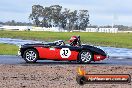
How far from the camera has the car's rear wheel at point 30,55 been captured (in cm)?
1744

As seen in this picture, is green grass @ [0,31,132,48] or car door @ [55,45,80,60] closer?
car door @ [55,45,80,60]

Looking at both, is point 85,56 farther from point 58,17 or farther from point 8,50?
point 58,17

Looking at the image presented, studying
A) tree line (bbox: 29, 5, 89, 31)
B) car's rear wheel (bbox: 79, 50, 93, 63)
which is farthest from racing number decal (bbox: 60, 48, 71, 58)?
tree line (bbox: 29, 5, 89, 31)

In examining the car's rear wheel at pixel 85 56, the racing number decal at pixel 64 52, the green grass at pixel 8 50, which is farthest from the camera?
the green grass at pixel 8 50

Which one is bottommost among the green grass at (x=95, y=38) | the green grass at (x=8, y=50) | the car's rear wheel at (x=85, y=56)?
the green grass at (x=95, y=38)

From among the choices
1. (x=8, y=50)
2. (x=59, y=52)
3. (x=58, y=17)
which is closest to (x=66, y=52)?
(x=59, y=52)

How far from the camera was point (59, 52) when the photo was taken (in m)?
17.4

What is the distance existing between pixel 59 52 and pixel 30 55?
1.27m

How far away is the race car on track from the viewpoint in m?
17.4

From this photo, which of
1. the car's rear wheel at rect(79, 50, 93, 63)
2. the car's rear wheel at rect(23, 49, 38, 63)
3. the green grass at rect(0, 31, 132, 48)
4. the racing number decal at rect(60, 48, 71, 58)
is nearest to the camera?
the racing number decal at rect(60, 48, 71, 58)

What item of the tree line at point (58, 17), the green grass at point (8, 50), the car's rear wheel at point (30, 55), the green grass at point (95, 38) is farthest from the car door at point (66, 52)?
the tree line at point (58, 17)

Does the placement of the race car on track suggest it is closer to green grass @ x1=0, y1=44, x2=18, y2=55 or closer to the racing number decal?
the racing number decal

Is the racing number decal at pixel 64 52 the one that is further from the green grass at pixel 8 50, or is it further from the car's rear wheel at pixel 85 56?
the green grass at pixel 8 50

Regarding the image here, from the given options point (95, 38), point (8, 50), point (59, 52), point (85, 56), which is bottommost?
point (95, 38)
